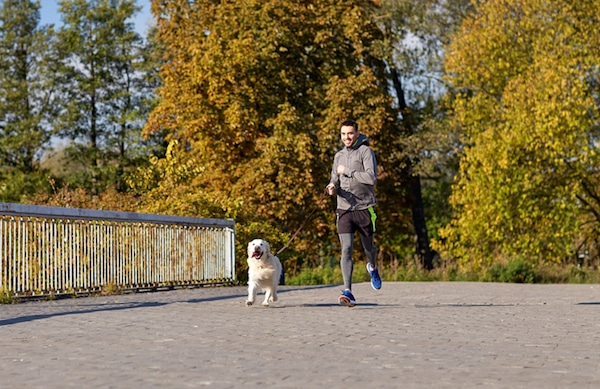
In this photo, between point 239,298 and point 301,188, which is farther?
point 301,188

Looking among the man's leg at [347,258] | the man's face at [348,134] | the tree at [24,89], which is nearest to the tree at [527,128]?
the man's leg at [347,258]

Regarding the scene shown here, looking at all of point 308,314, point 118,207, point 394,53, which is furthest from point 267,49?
point 308,314

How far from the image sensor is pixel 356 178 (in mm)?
12625

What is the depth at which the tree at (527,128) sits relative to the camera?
33281 mm

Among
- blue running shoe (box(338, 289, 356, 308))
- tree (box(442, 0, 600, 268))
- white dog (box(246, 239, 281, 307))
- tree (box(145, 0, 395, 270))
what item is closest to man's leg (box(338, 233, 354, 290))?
blue running shoe (box(338, 289, 356, 308))

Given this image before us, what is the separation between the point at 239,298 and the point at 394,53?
25.0m

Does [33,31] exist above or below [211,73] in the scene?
above

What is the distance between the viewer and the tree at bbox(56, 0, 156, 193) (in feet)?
174

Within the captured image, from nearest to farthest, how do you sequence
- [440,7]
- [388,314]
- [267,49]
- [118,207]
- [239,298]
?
[388,314]
[239,298]
[118,207]
[267,49]
[440,7]

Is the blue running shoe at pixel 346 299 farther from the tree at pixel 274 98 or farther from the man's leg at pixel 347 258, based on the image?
the tree at pixel 274 98

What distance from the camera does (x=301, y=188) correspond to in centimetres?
3581

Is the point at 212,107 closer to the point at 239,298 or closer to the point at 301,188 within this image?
the point at 301,188

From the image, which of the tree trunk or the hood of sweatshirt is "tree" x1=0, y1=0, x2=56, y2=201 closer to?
the tree trunk

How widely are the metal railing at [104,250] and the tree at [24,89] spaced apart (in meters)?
32.8
